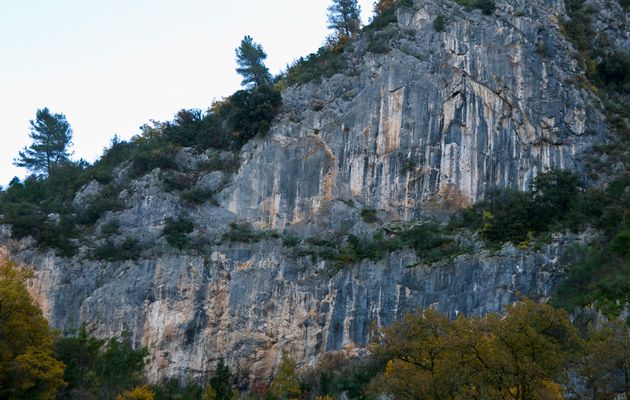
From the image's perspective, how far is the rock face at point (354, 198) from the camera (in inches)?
1606

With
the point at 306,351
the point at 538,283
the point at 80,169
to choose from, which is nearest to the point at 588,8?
the point at 538,283

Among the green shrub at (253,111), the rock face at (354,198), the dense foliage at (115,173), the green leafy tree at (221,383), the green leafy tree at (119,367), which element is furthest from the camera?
the green shrub at (253,111)

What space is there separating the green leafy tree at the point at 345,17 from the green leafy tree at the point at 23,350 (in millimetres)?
26562

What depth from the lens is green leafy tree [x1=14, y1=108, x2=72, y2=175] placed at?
5762cm

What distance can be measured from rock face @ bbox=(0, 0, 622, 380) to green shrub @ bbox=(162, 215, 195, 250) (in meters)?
0.31

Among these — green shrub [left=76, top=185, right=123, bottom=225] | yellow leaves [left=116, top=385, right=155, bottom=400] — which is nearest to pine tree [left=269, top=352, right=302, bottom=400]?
yellow leaves [left=116, top=385, right=155, bottom=400]

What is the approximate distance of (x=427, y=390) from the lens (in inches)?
990

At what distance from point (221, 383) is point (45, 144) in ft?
83.9

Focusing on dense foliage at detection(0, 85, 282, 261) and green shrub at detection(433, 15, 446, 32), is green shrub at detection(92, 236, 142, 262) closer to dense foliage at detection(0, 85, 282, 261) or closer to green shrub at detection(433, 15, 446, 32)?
dense foliage at detection(0, 85, 282, 261)

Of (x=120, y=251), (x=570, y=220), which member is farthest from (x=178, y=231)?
(x=570, y=220)

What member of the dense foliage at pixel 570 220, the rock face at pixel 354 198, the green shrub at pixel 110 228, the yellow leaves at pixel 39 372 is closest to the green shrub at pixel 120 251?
the rock face at pixel 354 198

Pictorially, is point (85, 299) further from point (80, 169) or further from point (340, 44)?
point (340, 44)

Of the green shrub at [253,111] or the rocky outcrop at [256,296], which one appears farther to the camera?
the green shrub at [253,111]

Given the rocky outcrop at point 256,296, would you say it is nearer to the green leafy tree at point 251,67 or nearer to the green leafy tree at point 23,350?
the green leafy tree at point 23,350
